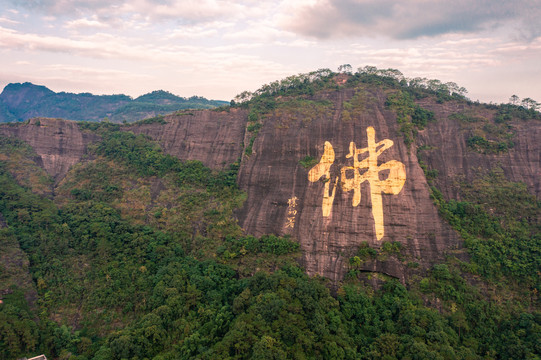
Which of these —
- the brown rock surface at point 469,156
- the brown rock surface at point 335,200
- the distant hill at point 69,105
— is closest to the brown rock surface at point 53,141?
the brown rock surface at point 335,200

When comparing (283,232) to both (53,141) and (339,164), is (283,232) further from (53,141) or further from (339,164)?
(53,141)

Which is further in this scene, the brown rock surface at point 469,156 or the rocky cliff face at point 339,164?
the brown rock surface at point 469,156

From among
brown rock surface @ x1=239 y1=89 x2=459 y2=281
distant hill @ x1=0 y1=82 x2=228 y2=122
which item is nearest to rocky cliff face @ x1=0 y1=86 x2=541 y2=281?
brown rock surface @ x1=239 y1=89 x2=459 y2=281

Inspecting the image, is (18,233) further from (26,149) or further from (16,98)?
(16,98)

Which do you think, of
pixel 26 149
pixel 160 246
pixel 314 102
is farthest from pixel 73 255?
pixel 314 102

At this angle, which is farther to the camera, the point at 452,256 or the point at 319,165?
the point at 319,165

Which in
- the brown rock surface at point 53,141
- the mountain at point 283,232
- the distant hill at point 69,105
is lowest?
the mountain at point 283,232

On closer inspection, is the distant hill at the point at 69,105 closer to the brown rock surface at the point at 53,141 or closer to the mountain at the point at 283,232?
the brown rock surface at the point at 53,141

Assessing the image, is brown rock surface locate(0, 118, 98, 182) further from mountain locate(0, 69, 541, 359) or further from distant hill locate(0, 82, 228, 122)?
distant hill locate(0, 82, 228, 122)
